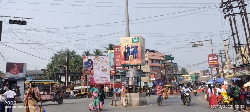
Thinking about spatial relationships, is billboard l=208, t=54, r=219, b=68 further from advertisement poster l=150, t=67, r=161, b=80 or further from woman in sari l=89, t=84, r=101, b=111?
woman in sari l=89, t=84, r=101, b=111

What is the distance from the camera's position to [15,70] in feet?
110

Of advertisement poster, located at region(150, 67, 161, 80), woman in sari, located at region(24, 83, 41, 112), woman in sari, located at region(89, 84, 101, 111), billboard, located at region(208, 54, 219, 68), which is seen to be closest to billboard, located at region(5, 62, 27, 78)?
woman in sari, located at region(89, 84, 101, 111)

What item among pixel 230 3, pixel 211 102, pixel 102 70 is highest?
pixel 230 3

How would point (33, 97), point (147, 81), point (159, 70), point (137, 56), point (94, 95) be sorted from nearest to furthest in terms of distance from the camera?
1. point (33, 97)
2. point (94, 95)
3. point (137, 56)
4. point (147, 81)
5. point (159, 70)

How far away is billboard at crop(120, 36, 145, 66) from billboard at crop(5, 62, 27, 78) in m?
16.0

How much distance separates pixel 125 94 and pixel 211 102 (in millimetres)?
6613

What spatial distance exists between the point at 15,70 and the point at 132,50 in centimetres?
1741

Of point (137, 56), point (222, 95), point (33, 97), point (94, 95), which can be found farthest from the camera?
point (137, 56)

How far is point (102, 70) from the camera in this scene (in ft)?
89.5

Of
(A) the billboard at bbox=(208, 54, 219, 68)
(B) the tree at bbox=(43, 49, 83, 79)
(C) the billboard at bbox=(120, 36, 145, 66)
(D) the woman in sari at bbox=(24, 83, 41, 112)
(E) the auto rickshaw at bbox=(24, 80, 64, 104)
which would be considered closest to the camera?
(D) the woman in sari at bbox=(24, 83, 41, 112)

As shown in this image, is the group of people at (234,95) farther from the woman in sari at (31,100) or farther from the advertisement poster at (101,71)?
the advertisement poster at (101,71)

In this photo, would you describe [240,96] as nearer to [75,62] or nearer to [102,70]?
[102,70]

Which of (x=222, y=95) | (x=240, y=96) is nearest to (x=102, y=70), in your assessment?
(x=222, y=95)

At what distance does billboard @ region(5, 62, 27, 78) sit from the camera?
33.2 meters
